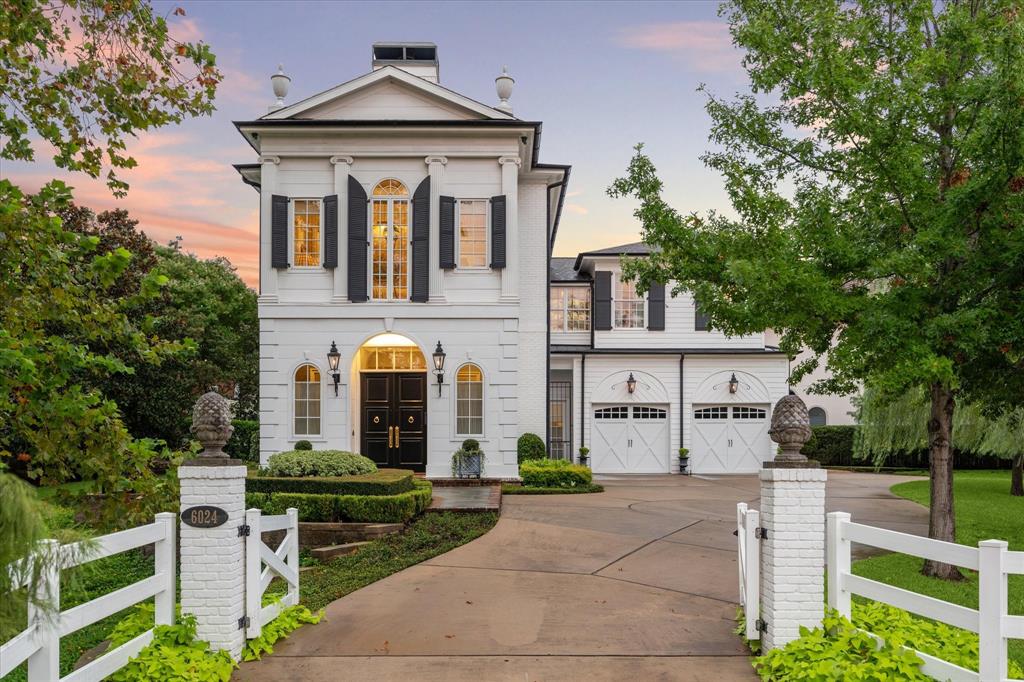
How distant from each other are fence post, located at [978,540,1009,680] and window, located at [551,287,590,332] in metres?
21.1

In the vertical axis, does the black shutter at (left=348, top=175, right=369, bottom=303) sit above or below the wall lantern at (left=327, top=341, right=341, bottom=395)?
above

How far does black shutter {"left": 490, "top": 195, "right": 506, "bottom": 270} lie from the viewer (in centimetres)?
1803

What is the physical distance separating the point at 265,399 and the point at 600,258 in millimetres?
12039

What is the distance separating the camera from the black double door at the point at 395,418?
18719 mm

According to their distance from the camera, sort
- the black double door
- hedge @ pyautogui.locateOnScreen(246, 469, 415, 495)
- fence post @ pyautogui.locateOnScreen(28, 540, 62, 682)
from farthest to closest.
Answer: the black double door, hedge @ pyautogui.locateOnScreen(246, 469, 415, 495), fence post @ pyautogui.locateOnScreen(28, 540, 62, 682)

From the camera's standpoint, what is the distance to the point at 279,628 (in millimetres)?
6867

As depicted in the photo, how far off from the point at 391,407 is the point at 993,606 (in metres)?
15.4

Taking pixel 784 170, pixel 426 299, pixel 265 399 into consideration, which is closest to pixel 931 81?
pixel 784 170

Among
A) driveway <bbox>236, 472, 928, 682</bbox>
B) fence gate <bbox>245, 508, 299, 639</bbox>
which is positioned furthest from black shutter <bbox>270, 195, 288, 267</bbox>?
fence gate <bbox>245, 508, 299, 639</bbox>

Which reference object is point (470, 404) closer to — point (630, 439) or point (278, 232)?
point (278, 232)

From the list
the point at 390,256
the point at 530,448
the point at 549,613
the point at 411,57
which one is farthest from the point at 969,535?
the point at 411,57

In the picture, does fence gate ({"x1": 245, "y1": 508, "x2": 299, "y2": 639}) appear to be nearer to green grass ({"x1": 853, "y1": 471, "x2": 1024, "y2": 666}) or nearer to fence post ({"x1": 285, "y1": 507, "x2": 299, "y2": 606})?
fence post ({"x1": 285, "y1": 507, "x2": 299, "y2": 606})

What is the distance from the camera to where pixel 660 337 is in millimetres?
25172

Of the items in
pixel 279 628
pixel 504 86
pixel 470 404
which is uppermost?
pixel 504 86
